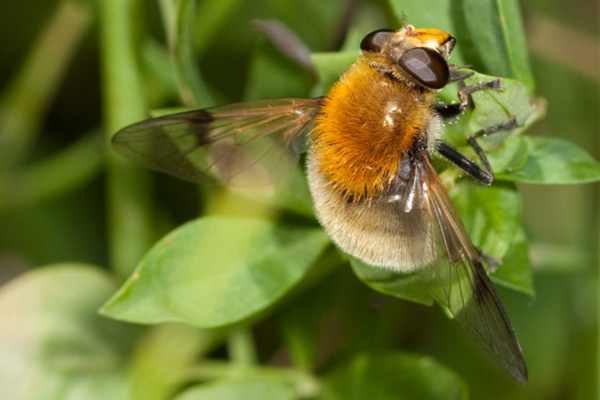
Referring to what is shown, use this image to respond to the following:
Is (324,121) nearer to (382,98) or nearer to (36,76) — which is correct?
(382,98)

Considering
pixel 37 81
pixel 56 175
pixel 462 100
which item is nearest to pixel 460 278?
pixel 462 100

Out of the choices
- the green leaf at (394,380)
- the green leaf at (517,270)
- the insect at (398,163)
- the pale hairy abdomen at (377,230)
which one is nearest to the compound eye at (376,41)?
the insect at (398,163)

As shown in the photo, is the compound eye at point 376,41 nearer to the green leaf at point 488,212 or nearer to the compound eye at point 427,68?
the compound eye at point 427,68

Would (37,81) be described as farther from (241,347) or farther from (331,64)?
(331,64)

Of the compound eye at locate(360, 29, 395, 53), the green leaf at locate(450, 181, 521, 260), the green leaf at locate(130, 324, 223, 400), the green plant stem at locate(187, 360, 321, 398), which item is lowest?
the green plant stem at locate(187, 360, 321, 398)

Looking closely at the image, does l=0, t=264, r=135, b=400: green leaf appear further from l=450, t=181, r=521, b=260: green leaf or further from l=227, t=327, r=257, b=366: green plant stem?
l=450, t=181, r=521, b=260: green leaf

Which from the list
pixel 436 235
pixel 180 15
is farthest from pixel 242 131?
pixel 436 235

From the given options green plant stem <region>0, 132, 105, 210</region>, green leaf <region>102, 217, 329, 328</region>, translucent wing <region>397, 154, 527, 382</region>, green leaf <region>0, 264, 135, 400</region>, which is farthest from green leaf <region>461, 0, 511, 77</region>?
green plant stem <region>0, 132, 105, 210</region>
